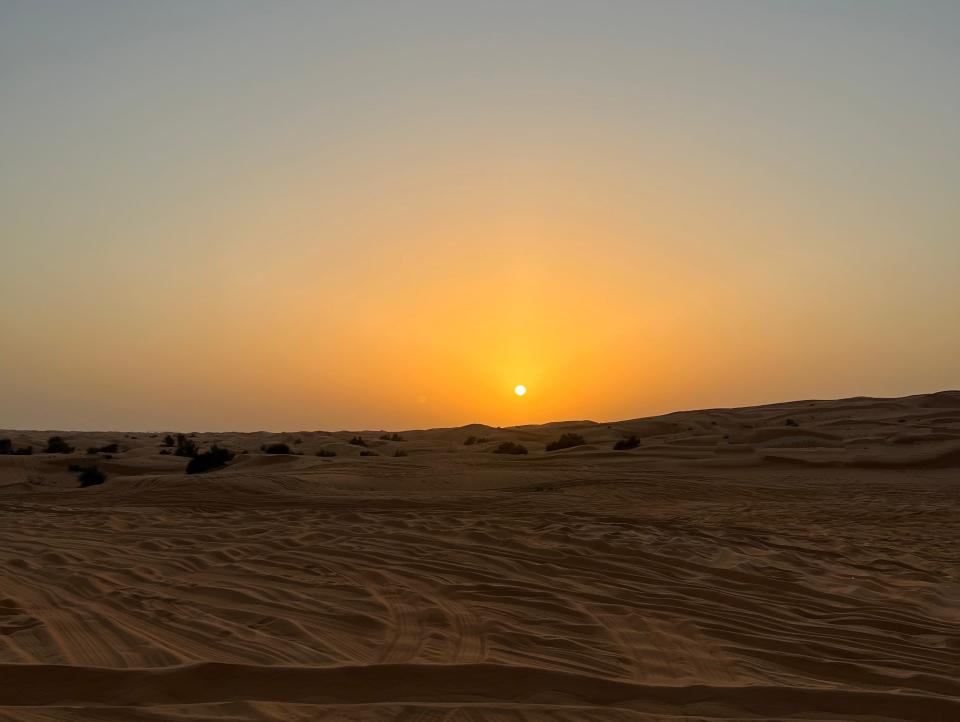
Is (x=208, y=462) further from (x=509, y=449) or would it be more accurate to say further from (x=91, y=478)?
(x=509, y=449)

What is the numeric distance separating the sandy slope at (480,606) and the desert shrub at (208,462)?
18.1ft

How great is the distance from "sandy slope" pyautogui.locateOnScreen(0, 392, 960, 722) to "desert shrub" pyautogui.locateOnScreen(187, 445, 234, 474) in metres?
5.53

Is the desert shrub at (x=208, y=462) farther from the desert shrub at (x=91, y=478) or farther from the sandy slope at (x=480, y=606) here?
the sandy slope at (x=480, y=606)

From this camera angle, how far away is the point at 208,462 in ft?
67.2

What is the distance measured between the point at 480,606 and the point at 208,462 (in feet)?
53.2

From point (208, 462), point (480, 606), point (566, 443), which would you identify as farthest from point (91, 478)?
point (480, 606)

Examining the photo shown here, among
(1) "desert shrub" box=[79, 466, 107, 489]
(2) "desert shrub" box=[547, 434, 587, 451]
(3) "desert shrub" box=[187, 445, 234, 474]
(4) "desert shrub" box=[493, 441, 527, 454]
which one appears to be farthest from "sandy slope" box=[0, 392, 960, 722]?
(2) "desert shrub" box=[547, 434, 587, 451]

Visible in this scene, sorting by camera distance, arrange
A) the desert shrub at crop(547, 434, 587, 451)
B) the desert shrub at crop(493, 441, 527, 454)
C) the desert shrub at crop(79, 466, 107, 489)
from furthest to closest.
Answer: the desert shrub at crop(547, 434, 587, 451) < the desert shrub at crop(493, 441, 527, 454) < the desert shrub at crop(79, 466, 107, 489)

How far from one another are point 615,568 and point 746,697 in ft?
11.2

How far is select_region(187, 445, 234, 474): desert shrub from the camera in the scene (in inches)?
784

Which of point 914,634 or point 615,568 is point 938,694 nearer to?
point 914,634

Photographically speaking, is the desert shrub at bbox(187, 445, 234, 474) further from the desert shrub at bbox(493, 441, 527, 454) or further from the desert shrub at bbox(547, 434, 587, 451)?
the desert shrub at bbox(547, 434, 587, 451)

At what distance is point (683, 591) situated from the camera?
6.38 metres

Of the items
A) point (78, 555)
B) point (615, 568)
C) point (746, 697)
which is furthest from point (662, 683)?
point (78, 555)
